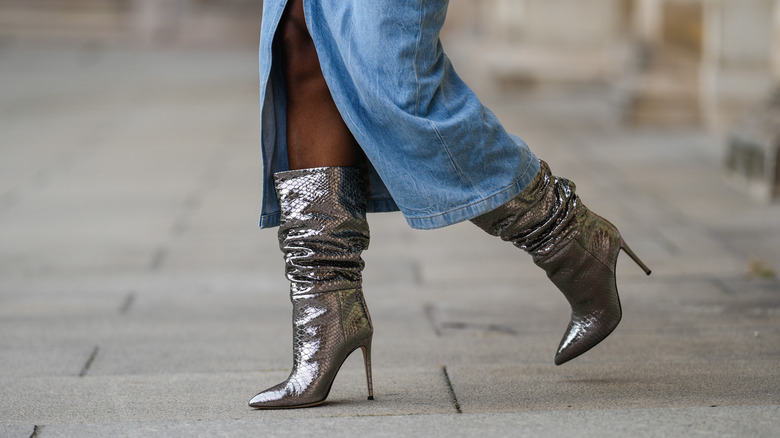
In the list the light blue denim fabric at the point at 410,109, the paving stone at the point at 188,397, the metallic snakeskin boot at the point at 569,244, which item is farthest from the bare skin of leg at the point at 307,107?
the paving stone at the point at 188,397

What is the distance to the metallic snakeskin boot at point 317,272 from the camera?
1.99 meters

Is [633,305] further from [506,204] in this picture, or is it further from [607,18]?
[607,18]

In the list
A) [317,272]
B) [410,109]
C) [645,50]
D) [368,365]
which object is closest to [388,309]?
[368,365]

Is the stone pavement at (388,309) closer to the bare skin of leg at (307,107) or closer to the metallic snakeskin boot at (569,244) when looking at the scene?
the metallic snakeskin boot at (569,244)

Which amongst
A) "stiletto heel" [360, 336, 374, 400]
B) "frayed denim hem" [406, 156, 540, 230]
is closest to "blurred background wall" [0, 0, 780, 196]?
"frayed denim hem" [406, 156, 540, 230]

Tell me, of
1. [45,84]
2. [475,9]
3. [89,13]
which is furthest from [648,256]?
[89,13]

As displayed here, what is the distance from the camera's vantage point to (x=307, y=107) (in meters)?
2.03

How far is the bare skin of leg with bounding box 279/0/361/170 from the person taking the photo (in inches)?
78.5

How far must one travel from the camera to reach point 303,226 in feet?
6.54

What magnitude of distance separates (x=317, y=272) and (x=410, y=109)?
0.38 m

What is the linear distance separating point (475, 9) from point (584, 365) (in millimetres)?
20572

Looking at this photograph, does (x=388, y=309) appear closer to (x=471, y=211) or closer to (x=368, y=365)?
(x=368, y=365)

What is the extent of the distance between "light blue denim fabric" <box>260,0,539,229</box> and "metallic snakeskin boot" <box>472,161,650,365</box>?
0.20 feet

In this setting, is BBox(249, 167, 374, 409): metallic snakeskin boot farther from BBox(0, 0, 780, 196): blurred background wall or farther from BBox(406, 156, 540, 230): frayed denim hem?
BBox(0, 0, 780, 196): blurred background wall
